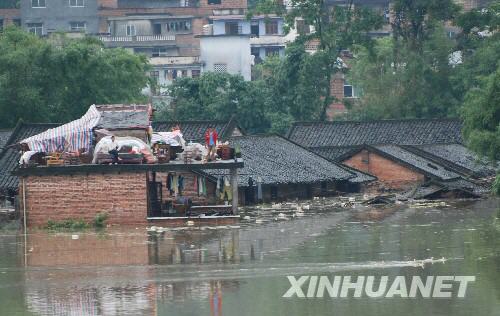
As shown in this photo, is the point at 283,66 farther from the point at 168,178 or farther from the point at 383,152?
the point at 168,178

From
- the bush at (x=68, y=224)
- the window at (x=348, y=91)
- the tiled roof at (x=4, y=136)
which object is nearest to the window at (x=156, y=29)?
the window at (x=348, y=91)

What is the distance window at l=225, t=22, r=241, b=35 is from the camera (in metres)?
104

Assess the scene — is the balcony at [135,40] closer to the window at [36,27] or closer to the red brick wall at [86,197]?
the window at [36,27]

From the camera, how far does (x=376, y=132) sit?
68812mm

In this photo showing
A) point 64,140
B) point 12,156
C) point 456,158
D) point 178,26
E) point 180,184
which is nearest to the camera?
point 64,140

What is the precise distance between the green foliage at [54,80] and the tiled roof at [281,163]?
9.84m

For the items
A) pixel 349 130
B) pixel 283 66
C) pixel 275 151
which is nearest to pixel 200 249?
pixel 275 151

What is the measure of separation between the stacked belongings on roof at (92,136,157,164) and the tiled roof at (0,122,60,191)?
5.70m

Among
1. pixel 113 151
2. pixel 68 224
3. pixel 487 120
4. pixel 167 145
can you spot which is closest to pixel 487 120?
pixel 487 120

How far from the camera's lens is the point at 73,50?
6806cm

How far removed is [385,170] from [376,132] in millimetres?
5587

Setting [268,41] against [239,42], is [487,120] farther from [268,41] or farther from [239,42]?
[268,41]

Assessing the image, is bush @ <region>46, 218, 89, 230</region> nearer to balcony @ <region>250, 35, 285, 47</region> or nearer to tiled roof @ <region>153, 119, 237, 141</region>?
tiled roof @ <region>153, 119, 237, 141</region>

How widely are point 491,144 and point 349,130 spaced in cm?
1711
